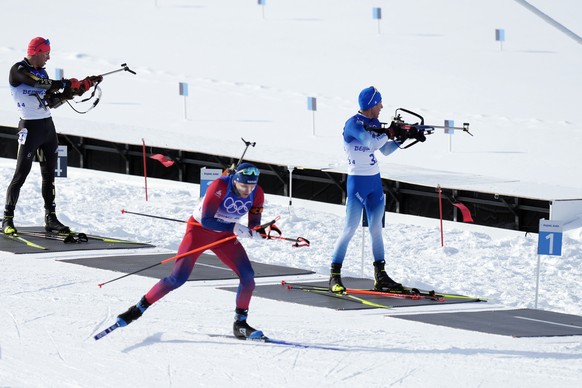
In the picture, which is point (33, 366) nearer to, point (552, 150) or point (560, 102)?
point (552, 150)

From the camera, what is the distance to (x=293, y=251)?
570 inches

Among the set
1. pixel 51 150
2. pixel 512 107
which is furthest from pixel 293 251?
pixel 512 107

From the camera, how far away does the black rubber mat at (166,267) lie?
11.8 m

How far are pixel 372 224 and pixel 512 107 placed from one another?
1334cm

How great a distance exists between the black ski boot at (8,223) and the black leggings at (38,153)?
10 cm

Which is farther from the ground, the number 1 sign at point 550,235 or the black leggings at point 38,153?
the black leggings at point 38,153

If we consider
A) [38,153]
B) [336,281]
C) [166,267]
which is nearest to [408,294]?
[336,281]

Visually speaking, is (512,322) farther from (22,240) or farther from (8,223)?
(8,223)

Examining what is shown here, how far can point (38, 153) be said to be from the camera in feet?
43.0

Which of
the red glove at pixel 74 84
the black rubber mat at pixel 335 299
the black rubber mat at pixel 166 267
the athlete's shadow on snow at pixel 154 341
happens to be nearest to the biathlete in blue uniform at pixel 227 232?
the athlete's shadow on snow at pixel 154 341

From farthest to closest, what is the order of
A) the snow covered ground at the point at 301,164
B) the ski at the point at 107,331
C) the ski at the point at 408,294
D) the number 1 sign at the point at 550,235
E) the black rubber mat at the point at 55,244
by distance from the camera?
the black rubber mat at the point at 55,244
the number 1 sign at the point at 550,235
the ski at the point at 408,294
the ski at the point at 107,331
the snow covered ground at the point at 301,164

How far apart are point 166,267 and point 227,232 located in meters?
3.65

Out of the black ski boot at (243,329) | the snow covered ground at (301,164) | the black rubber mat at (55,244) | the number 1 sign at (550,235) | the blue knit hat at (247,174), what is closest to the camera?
the snow covered ground at (301,164)

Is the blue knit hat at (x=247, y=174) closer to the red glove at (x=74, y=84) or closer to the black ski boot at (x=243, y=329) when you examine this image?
the black ski boot at (x=243, y=329)
